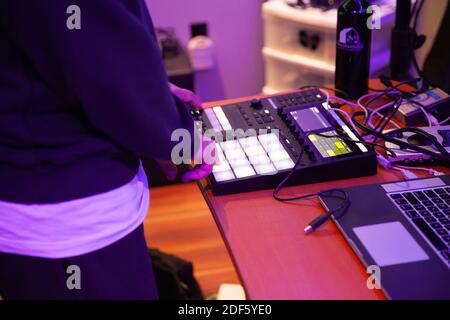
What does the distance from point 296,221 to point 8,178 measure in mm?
457

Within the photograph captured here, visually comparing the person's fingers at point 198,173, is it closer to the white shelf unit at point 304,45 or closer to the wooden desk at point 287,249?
the wooden desk at point 287,249

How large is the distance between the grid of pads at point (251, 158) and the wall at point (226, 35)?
158cm

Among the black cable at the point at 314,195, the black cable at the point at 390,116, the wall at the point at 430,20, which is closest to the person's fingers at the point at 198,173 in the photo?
the black cable at the point at 314,195

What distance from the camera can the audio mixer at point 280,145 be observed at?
970 mm

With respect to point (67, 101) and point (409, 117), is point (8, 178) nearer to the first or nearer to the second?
point (67, 101)

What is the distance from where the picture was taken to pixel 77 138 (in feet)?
2.66

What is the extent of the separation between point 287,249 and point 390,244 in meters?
0.15

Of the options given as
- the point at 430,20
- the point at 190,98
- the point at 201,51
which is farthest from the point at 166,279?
the point at 201,51

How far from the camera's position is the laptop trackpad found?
776mm

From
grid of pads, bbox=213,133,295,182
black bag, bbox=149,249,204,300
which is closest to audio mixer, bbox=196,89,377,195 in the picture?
grid of pads, bbox=213,133,295,182

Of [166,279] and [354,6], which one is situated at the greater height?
[354,6]

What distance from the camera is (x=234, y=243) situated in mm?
847

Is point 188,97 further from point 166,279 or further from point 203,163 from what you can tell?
point 166,279
